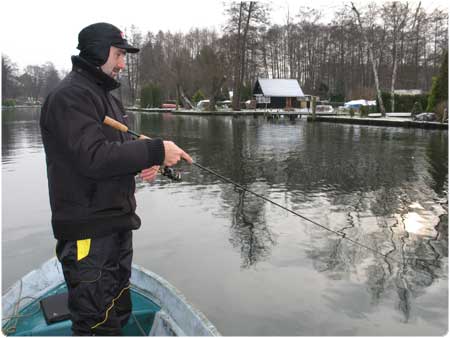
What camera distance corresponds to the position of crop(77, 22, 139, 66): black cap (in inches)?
107

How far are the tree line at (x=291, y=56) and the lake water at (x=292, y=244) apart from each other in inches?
1197

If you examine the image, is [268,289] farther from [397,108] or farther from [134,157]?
[397,108]

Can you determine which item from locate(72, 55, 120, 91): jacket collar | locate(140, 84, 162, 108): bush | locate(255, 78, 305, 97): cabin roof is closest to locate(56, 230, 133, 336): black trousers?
locate(72, 55, 120, 91): jacket collar

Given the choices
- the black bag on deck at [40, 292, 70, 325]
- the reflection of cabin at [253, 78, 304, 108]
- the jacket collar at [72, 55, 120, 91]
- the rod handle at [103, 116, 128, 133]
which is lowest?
the black bag on deck at [40, 292, 70, 325]

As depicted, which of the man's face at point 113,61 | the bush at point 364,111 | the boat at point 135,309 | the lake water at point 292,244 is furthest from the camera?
the bush at point 364,111

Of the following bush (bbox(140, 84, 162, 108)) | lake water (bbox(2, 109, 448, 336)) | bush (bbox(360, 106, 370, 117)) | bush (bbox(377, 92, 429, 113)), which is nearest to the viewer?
lake water (bbox(2, 109, 448, 336))

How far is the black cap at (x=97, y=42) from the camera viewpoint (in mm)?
2707

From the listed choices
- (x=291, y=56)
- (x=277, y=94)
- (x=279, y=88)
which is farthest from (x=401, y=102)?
(x=291, y=56)

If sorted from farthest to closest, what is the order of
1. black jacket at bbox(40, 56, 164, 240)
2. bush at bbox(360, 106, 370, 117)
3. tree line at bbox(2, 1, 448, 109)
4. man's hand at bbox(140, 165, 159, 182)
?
tree line at bbox(2, 1, 448, 109) → bush at bbox(360, 106, 370, 117) → man's hand at bbox(140, 165, 159, 182) → black jacket at bbox(40, 56, 164, 240)

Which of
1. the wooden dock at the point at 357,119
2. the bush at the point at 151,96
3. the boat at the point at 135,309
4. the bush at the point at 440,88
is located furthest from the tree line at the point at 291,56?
the boat at the point at 135,309

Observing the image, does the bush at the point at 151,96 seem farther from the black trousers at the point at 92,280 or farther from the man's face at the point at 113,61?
the black trousers at the point at 92,280

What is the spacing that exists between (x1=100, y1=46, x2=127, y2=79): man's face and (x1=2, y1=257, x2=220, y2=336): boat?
1.79 m

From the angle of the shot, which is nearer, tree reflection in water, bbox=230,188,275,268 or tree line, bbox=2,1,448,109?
tree reflection in water, bbox=230,188,275,268

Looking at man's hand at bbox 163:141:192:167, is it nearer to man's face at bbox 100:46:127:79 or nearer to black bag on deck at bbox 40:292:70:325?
man's face at bbox 100:46:127:79
